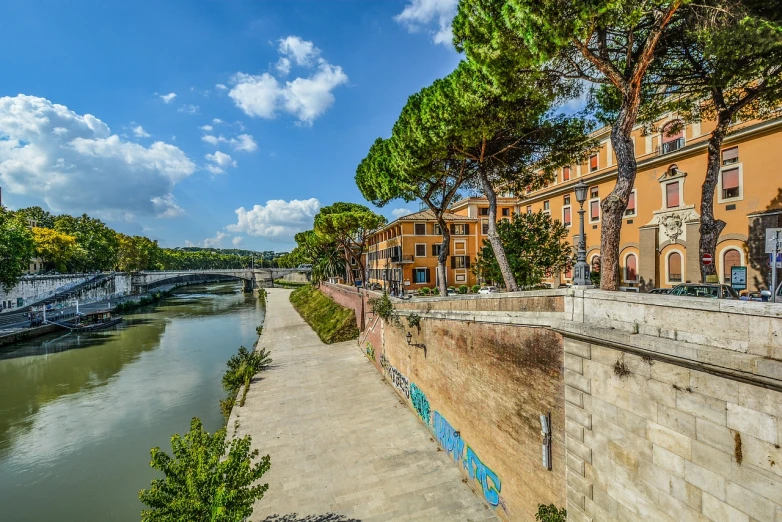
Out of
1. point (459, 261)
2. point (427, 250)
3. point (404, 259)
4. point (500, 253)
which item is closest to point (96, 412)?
point (500, 253)

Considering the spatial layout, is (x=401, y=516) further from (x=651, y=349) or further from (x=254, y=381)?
(x=254, y=381)

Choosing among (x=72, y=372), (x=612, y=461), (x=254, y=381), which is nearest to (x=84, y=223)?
(x=72, y=372)

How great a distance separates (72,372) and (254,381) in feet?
54.2

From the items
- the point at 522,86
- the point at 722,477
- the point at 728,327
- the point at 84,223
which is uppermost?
the point at 84,223

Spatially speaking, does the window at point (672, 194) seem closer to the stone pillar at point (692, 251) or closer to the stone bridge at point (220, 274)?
the stone pillar at point (692, 251)

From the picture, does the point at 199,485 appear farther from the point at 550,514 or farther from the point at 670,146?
the point at 670,146

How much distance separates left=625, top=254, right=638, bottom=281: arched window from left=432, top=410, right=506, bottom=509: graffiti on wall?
16.6m

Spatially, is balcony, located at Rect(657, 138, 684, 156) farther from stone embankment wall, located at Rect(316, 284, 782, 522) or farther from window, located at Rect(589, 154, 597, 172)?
stone embankment wall, located at Rect(316, 284, 782, 522)

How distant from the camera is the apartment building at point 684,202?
1633cm

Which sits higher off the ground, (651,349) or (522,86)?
(522,86)

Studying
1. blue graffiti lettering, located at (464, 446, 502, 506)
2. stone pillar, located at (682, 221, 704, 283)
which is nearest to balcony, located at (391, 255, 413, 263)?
stone pillar, located at (682, 221, 704, 283)

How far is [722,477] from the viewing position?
187 inches

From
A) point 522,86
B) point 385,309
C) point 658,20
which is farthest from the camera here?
point 385,309

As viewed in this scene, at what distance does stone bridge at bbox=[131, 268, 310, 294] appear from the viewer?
8044 centimetres
